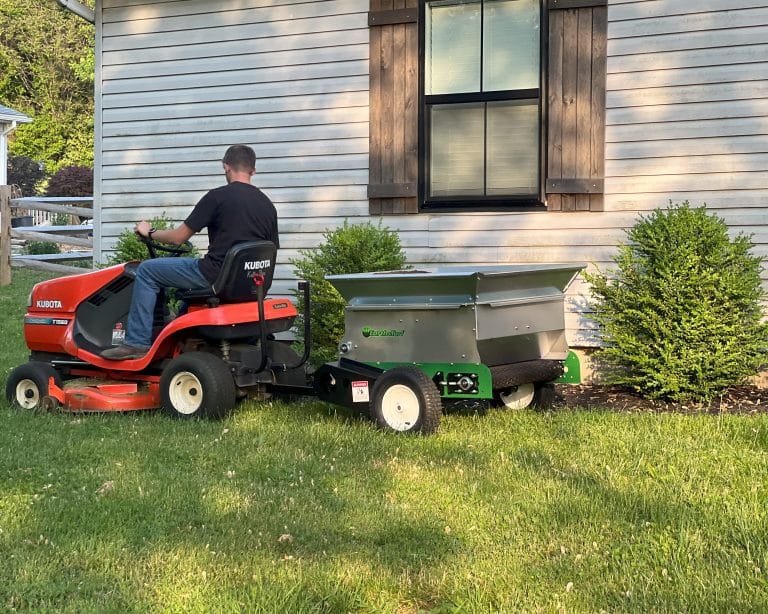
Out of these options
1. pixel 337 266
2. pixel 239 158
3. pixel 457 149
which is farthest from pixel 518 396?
pixel 457 149

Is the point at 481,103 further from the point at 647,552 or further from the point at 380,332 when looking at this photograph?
the point at 647,552

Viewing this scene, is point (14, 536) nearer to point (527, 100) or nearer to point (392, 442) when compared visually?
point (392, 442)

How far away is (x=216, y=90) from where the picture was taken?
8.84 meters

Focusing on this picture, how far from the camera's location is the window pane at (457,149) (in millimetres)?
7895

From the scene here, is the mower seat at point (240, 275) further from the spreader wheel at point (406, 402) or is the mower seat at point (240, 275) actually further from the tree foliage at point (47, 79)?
the tree foliage at point (47, 79)

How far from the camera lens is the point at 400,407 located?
5.50m

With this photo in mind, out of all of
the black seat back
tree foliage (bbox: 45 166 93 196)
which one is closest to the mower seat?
the black seat back

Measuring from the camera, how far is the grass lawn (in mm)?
3145

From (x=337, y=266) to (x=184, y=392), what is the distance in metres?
1.99

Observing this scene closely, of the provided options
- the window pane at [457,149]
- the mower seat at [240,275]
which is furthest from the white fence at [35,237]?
the mower seat at [240,275]

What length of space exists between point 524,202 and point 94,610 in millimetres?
5480

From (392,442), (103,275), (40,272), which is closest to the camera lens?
(392,442)

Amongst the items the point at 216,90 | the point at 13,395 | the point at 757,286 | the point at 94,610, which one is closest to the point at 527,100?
the point at 757,286

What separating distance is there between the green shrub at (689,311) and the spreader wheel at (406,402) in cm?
196
